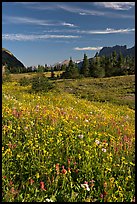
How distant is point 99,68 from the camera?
7288 cm

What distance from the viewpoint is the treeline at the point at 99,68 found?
236ft

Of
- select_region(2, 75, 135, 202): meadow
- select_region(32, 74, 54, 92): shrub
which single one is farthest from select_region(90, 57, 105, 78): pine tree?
select_region(2, 75, 135, 202): meadow

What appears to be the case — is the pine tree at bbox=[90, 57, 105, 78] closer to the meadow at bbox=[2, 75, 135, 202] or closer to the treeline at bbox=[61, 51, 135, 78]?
the treeline at bbox=[61, 51, 135, 78]

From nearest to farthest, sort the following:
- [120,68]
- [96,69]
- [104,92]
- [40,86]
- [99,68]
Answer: [40,86]
[104,92]
[99,68]
[96,69]
[120,68]

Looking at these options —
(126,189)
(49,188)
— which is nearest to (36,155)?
(49,188)

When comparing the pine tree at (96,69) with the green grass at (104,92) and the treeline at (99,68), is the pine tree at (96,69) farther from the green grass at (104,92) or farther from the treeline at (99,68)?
the green grass at (104,92)

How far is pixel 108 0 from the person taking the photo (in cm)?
298

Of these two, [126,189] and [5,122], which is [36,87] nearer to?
[5,122]

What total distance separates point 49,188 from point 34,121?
8.34 feet

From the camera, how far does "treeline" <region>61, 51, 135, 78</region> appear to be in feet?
236

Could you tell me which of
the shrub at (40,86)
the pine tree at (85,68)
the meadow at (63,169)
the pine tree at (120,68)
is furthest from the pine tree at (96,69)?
the meadow at (63,169)

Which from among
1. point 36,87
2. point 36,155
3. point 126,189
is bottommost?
point 126,189

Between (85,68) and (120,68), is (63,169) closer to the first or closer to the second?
(85,68)

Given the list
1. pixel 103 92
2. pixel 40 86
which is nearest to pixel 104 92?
pixel 103 92
